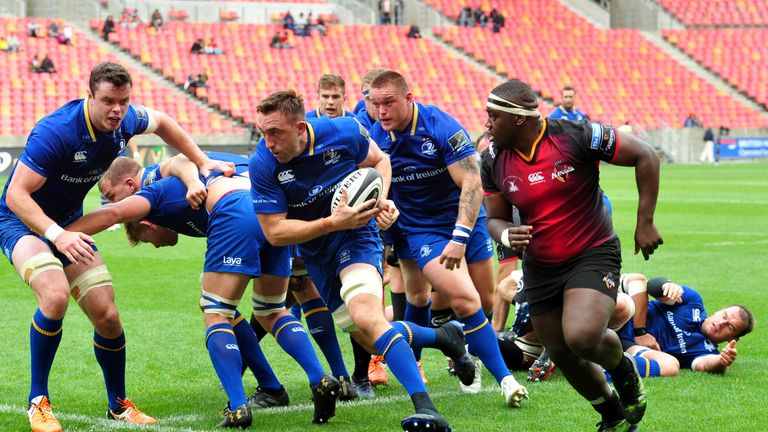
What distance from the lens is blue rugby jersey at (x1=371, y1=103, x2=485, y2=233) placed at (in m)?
7.48

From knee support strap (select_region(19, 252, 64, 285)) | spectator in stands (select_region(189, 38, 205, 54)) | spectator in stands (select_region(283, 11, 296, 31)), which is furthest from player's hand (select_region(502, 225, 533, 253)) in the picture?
spectator in stands (select_region(283, 11, 296, 31))

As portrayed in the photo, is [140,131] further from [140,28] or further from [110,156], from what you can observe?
[140,28]

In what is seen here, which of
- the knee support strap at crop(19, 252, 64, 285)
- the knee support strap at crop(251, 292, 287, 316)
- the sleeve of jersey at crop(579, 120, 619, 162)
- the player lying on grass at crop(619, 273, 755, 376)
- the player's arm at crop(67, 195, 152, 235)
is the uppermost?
the sleeve of jersey at crop(579, 120, 619, 162)

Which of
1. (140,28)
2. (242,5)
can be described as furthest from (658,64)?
(140,28)

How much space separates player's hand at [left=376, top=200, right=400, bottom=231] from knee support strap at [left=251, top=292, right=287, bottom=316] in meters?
0.99

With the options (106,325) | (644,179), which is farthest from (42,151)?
(644,179)

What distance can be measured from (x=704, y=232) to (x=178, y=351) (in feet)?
36.9

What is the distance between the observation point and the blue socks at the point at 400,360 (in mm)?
6047

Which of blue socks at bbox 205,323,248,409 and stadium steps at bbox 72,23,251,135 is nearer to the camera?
blue socks at bbox 205,323,248,409

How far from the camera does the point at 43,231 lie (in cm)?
629

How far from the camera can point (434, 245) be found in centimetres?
751

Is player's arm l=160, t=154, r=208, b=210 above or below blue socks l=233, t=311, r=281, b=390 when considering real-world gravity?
above

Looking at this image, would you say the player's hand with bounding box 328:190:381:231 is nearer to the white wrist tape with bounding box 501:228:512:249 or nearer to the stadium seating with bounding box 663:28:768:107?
the white wrist tape with bounding box 501:228:512:249

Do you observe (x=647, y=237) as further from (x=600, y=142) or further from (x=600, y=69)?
(x=600, y=69)
